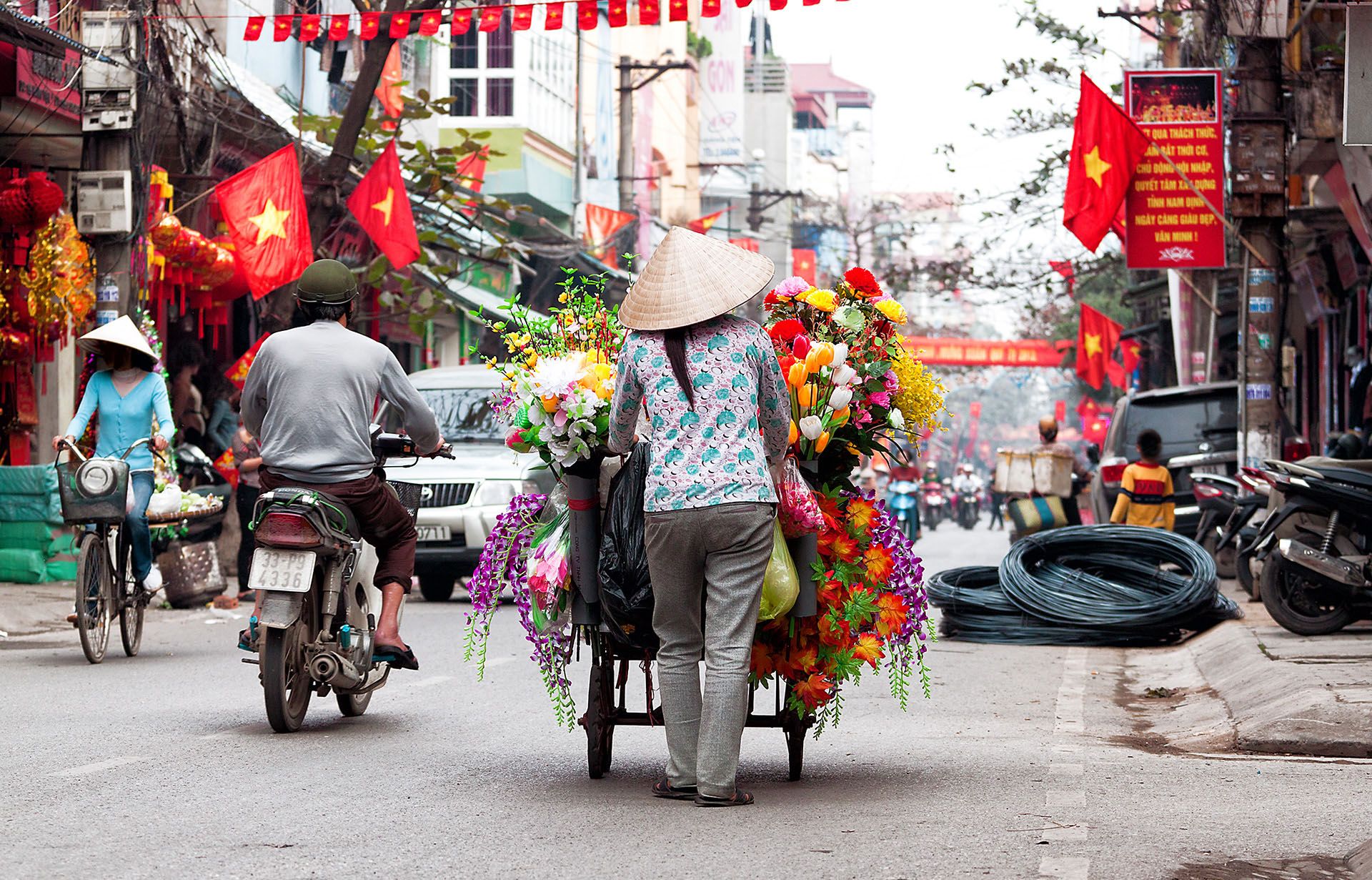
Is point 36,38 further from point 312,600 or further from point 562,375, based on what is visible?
point 562,375

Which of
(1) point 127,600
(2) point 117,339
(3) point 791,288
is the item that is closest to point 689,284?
(3) point 791,288

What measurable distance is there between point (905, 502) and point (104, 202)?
19.1 metres

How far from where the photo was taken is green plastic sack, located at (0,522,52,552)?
46.4ft

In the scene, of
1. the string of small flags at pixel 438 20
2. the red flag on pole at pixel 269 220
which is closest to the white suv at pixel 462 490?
the red flag on pole at pixel 269 220

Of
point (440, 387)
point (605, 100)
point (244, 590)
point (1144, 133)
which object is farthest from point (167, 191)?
point (605, 100)

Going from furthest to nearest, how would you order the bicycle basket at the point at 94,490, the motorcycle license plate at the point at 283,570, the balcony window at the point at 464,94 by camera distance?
the balcony window at the point at 464,94 < the bicycle basket at the point at 94,490 < the motorcycle license plate at the point at 283,570

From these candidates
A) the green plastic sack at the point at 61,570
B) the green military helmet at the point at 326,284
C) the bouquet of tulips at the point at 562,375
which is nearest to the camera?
the bouquet of tulips at the point at 562,375

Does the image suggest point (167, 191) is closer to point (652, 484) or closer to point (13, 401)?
point (13, 401)

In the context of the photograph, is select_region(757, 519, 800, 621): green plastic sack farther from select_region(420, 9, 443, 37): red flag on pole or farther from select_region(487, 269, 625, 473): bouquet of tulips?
select_region(420, 9, 443, 37): red flag on pole

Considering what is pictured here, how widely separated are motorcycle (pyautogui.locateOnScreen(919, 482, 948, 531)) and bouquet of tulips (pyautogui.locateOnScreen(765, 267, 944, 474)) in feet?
151

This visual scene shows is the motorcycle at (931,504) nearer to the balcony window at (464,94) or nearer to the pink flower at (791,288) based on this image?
the balcony window at (464,94)

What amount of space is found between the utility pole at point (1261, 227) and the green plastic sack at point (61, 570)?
961 centimetres

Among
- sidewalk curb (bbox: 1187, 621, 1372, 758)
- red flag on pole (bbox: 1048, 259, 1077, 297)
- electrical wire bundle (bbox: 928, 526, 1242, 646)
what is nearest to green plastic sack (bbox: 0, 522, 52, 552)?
electrical wire bundle (bbox: 928, 526, 1242, 646)

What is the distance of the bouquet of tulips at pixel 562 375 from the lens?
5.79 meters
